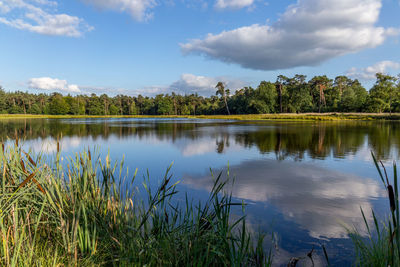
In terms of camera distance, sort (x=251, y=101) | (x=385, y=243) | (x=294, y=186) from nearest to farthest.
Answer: (x=385, y=243)
(x=294, y=186)
(x=251, y=101)

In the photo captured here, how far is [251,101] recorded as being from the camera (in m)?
94.3

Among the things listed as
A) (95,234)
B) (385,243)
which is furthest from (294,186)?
(95,234)

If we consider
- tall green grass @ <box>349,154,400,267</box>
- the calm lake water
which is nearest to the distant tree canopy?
the calm lake water

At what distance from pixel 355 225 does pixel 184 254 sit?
5.23 meters

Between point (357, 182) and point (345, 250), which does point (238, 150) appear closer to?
point (357, 182)

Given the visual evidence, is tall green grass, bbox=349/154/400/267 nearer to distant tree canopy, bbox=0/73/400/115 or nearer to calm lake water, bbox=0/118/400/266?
calm lake water, bbox=0/118/400/266

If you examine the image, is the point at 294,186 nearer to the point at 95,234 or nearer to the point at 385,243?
the point at 385,243

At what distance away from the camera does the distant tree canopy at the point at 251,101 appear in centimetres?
7162

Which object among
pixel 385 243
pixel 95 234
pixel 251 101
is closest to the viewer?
pixel 385 243

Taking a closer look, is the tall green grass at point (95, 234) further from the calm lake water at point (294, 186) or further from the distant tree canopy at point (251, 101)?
the distant tree canopy at point (251, 101)

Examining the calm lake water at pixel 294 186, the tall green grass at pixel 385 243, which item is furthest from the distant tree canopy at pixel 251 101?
the tall green grass at pixel 385 243

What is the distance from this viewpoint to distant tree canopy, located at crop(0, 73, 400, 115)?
235ft

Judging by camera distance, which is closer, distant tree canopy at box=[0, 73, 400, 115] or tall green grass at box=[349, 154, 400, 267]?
tall green grass at box=[349, 154, 400, 267]

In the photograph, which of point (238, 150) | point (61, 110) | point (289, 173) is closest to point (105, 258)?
point (289, 173)
